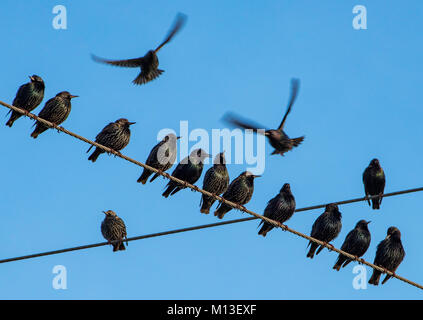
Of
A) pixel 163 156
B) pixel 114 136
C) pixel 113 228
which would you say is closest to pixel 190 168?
pixel 163 156

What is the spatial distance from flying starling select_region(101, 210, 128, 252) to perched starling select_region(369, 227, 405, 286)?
3700mm

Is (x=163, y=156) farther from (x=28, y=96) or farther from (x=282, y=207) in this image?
(x=28, y=96)

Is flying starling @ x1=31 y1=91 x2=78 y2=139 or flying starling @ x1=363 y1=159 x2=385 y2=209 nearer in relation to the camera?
flying starling @ x1=31 y1=91 x2=78 y2=139

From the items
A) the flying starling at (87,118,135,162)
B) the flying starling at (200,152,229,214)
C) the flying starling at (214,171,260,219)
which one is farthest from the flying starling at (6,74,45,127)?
the flying starling at (214,171,260,219)

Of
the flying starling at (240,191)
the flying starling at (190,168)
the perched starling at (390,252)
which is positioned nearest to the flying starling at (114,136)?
the flying starling at (190,168)

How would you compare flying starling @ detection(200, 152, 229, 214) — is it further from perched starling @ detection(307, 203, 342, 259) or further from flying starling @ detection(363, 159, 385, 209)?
flying starling @ detection(363, 159, 385, 209)

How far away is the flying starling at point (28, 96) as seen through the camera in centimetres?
1238

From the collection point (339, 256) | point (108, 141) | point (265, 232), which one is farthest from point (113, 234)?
point (339, 256)

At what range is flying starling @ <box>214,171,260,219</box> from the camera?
39.6 feet

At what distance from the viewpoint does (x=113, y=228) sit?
42.5 feet

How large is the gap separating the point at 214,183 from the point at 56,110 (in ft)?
8.02

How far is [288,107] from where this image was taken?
1127cm
